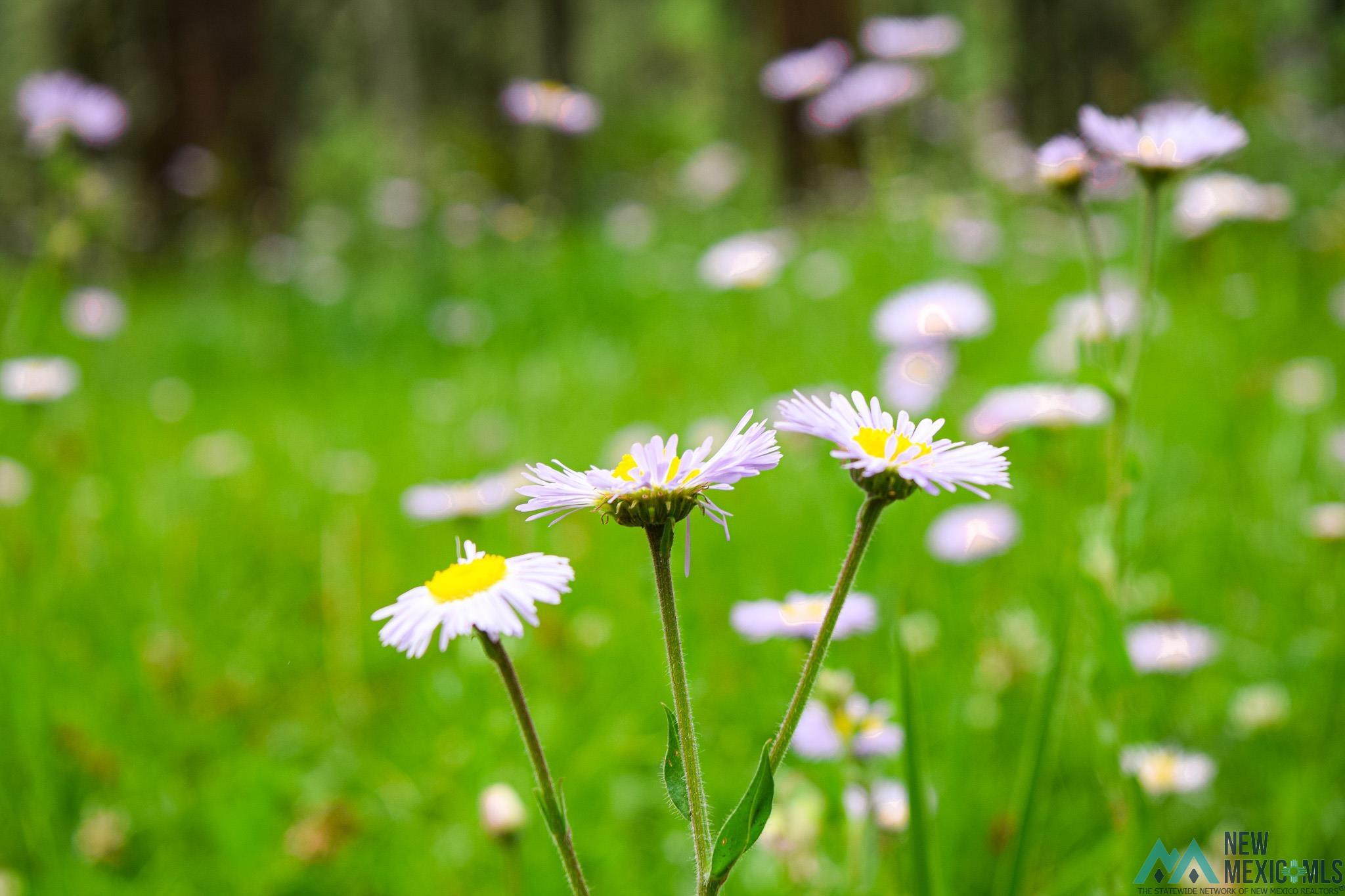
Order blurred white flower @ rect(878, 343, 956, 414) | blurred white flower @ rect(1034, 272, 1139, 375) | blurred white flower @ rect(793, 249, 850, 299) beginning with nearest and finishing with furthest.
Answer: blurred white flower @ rect(878, 343, 956, 414) → blurred white flower @ rect(1034, 272, 1139, 375) → blurred white flower @ rect(793, 249, 850, 299)

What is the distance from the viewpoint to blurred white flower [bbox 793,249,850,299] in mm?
3322

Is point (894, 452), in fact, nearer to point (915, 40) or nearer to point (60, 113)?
point (60, 113)

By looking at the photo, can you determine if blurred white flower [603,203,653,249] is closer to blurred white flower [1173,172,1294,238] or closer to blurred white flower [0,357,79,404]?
blurred white flower [1173,172,1294,238]

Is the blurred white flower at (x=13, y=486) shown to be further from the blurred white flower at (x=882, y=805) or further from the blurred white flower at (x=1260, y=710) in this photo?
the blurred white flower at (x=1260, y=710)

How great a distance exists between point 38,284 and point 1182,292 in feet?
10.6

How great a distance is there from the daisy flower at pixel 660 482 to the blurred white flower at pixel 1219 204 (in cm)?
206

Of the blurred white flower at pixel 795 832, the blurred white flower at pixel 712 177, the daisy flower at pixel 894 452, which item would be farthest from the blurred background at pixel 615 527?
the blurred white flower at pixel 712 177

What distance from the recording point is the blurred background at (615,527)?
1138 mm

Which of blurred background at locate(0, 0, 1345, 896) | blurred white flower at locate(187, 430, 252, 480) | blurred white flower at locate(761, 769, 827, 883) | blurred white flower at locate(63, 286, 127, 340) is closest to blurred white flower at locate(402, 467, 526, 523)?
blurred background at locate(0, 0, 1345, 896)

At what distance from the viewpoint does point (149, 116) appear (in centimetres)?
761

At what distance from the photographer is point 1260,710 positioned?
1203 mm

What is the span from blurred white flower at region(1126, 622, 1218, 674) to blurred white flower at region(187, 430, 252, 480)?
6.69 ft

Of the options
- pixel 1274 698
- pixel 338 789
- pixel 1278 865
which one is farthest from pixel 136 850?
pixel 1274 698

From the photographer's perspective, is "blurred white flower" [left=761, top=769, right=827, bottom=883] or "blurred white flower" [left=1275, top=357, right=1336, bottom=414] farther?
"blurred white flower" [left=1275, top=357, right=1336, bottom=414]
